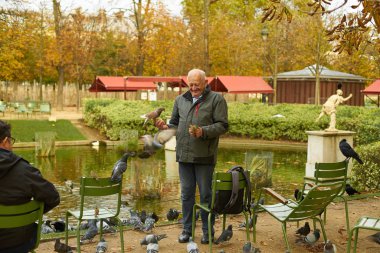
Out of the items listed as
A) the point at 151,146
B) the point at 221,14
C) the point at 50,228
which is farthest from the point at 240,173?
the point at 221,14

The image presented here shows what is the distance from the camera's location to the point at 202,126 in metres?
5.86

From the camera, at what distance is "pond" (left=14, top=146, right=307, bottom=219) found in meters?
9.96

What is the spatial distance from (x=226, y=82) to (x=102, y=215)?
25126 millimetres

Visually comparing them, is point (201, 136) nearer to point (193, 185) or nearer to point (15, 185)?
point (193, 185)

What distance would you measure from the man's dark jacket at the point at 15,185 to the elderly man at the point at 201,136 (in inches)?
80.0

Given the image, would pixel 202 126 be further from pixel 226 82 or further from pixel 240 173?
pixel 226 82

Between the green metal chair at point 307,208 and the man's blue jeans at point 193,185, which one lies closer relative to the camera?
the green metal chair at point 307,208

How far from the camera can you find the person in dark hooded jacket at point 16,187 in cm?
407

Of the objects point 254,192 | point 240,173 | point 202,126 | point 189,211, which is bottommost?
point 254,192

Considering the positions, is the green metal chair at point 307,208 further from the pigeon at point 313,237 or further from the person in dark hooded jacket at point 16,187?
the person in dark hooded jacket at point 16,187


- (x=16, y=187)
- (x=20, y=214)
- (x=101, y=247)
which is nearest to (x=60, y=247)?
(x=101, y=247)

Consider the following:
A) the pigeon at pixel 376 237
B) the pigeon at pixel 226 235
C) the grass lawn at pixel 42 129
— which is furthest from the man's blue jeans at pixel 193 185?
the grass lawn at pixel 42 129

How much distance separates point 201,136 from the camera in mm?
5707

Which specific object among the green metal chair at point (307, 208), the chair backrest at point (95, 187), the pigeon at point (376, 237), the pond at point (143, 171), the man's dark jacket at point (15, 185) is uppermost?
the man's dark jacket at point (15, 185)
